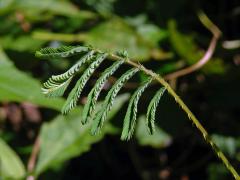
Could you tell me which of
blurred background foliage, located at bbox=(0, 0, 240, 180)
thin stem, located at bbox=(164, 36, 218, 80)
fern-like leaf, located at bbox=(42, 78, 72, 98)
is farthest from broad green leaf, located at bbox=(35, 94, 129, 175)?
fern-like leaf, located at bbox=(42, 78, 72, 98)

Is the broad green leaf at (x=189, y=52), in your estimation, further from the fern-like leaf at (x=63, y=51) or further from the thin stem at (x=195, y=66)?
the fern-like leaf at (x=63, y=51)

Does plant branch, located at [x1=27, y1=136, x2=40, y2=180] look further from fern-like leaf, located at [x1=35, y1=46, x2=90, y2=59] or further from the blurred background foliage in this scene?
fern-like leaf, located at [x1=35, y1=46, x2=90, y2=59]

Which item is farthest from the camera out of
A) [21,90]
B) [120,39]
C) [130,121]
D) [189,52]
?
[120,39]

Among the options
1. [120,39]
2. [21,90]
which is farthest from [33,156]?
[120,39]

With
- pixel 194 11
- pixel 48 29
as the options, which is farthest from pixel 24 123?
pixel 194 11

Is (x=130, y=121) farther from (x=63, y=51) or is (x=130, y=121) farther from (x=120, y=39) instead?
(x=120, y=39)
